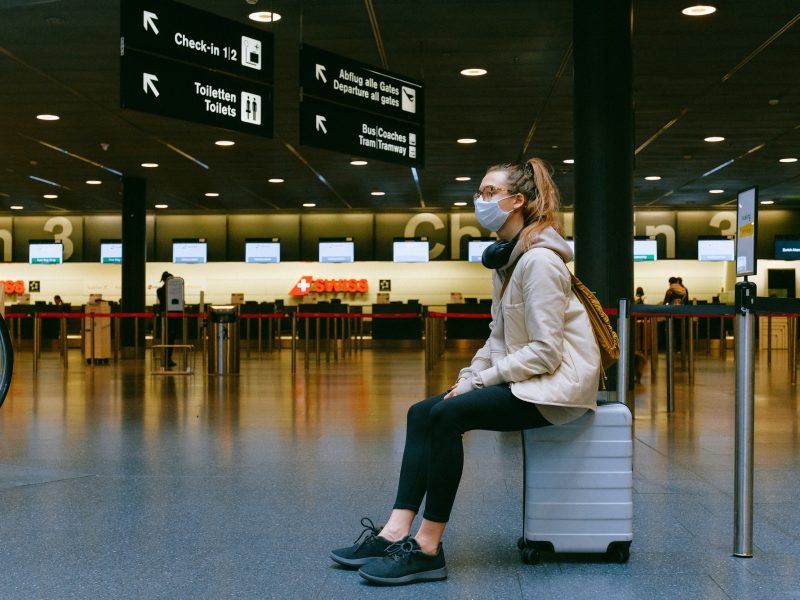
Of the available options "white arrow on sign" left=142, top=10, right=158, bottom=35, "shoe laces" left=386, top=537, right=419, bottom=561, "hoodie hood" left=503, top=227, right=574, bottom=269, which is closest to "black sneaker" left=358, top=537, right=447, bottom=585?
"shoe laces" left=386, top=537, right=419, bottom=561

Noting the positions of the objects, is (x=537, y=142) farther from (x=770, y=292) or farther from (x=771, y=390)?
(x=770, y=292)

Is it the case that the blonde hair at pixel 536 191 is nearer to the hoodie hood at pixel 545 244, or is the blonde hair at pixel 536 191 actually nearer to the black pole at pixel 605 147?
the hoodie hood at pixel 545 244

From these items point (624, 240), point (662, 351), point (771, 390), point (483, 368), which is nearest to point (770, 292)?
point (662, 351)

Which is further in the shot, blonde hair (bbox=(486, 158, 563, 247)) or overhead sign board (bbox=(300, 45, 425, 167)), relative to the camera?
overhead sign board (bbox=(300, 45, 425, 167))

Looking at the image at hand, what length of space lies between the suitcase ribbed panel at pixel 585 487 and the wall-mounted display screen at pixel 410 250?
23.2m

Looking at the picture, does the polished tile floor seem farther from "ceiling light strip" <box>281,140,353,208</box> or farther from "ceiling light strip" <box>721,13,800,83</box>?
"ceiling light strip" <box>281,140,353,208</box>

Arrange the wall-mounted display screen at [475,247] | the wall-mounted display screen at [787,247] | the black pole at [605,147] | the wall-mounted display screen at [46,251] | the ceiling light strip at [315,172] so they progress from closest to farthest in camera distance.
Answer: the black pole at [605,147]
the ceiling light strip at [315,172]
the wall-mounted display screen at [787,247]
the wall-mounted display screen at [475,247]
the wall-mounted display screen at [46,251]

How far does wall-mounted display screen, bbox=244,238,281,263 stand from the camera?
87.2 ft

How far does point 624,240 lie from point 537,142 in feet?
26.1

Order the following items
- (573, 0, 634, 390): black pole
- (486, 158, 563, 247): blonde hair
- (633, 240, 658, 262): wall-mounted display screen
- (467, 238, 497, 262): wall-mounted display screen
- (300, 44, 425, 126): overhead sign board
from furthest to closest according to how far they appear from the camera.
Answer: (467, 238, 497, 262): wall-mounted display screen
(633, 240, 658, 262): wall-mounted display screen
(300, 44, 425, 126): overhead sign board
(573, 0, 634, 390): black pole
(486, 158, 563, 247): blonde hair

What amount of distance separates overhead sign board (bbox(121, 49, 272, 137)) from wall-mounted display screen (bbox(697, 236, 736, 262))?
20.7 meters

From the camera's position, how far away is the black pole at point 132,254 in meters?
19.7

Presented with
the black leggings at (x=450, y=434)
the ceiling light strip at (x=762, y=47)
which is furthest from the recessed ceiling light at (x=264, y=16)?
the black leggings at (x=450, y=434)

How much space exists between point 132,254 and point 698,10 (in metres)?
14.2
